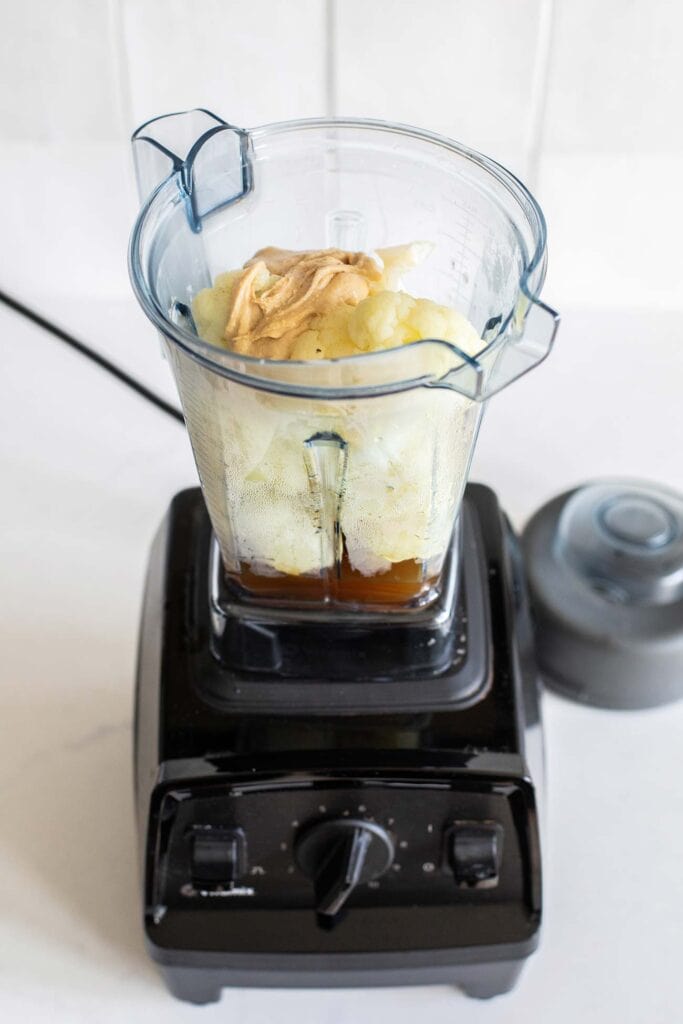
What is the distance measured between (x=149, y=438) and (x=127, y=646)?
197 mm

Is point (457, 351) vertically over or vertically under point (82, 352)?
over

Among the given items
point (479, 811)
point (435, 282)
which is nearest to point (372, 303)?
point (435, 282)

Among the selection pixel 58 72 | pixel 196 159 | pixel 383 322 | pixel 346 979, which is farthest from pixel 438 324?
pixel 58 72

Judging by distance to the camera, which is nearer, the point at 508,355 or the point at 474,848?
the point at 508,355

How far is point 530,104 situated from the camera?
0.80 meters

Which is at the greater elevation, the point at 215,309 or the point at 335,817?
the point at 215,309

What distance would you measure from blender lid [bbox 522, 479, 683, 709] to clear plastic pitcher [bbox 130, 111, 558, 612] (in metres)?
0.18

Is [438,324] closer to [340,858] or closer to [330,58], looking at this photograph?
[340,858]

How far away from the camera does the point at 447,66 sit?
78 centimetres

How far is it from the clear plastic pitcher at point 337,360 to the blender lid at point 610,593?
0.59ft

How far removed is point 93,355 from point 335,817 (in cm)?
51

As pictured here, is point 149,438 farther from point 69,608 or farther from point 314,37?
point 314,37

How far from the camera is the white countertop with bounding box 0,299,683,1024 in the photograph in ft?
2.04

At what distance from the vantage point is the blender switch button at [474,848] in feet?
1.80
